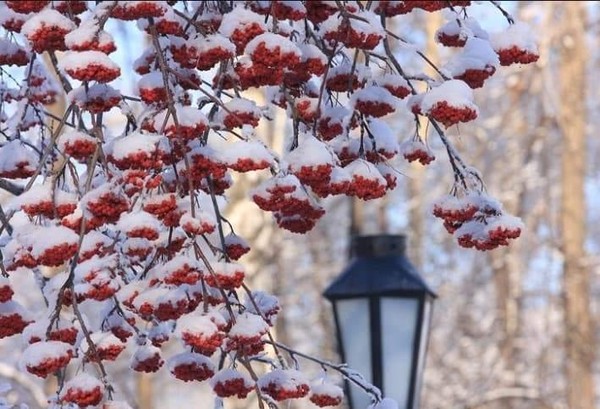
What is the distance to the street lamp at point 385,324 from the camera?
15.5 ft

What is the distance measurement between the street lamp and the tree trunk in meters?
6.46

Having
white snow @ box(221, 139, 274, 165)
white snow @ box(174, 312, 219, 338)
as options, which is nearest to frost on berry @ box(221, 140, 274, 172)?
white snow @ box(221, 139, 274, 165)

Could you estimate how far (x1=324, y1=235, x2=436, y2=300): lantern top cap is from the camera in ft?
15.8

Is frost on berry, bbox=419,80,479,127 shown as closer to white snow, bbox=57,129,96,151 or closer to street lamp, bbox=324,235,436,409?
white snow, bbox=57,129,96,151

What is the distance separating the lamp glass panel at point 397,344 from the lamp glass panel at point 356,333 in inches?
2.5

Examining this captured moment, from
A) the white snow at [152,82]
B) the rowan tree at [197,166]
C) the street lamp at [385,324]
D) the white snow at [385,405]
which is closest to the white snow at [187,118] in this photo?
the rowan tree at [197,166]

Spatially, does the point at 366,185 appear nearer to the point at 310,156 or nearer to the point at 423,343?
the point at 310,156

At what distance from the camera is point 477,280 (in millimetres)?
19609

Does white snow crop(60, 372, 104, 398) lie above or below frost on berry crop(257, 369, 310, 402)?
above

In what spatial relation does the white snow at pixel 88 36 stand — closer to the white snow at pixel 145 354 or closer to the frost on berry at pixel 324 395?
the white snow at pixel 145 354

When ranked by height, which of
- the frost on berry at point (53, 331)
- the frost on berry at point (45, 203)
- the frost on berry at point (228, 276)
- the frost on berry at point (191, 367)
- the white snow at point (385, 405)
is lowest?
the white snow at point (385, 405)

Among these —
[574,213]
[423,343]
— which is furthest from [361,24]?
[574,213]

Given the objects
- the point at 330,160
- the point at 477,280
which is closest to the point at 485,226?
the point at 330,160

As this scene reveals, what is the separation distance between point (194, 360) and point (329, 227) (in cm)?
1778
